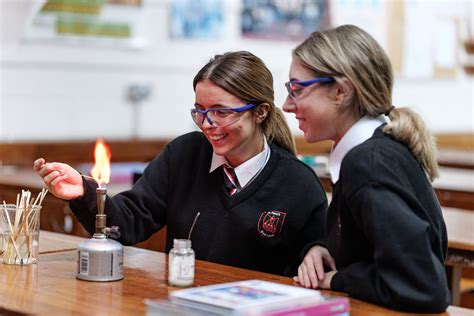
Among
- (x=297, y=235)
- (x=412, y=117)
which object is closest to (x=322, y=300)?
(x=412, y=117)

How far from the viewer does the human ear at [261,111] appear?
2.72 m

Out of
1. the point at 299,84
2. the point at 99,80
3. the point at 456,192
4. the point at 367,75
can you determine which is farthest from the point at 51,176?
the point at 99,80

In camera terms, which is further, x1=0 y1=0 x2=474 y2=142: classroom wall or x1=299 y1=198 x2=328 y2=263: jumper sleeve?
x1=0 y1=0 x2=474 y2=142: classroom wall

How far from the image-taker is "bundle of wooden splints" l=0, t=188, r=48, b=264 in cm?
254

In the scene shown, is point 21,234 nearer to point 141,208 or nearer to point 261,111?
point 141,208

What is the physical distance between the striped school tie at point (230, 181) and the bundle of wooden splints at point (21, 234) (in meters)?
0.55

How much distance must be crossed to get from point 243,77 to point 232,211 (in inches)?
14.9

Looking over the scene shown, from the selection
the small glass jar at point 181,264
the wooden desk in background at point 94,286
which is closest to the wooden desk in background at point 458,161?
the wooden desk in background at point 94,286

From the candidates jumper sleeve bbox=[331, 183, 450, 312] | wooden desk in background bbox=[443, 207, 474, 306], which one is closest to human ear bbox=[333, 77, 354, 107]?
jumper sleeve bbox=[331, 183, 450, 312]

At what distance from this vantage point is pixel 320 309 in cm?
188

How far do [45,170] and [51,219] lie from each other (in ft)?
7.37

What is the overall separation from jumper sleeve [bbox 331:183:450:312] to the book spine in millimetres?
173

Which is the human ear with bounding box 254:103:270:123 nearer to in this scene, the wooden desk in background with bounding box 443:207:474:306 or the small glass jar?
the small glass jar

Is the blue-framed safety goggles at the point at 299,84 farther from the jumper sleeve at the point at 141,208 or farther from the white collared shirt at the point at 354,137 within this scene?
the jumper sleeve at the point at 141,208
